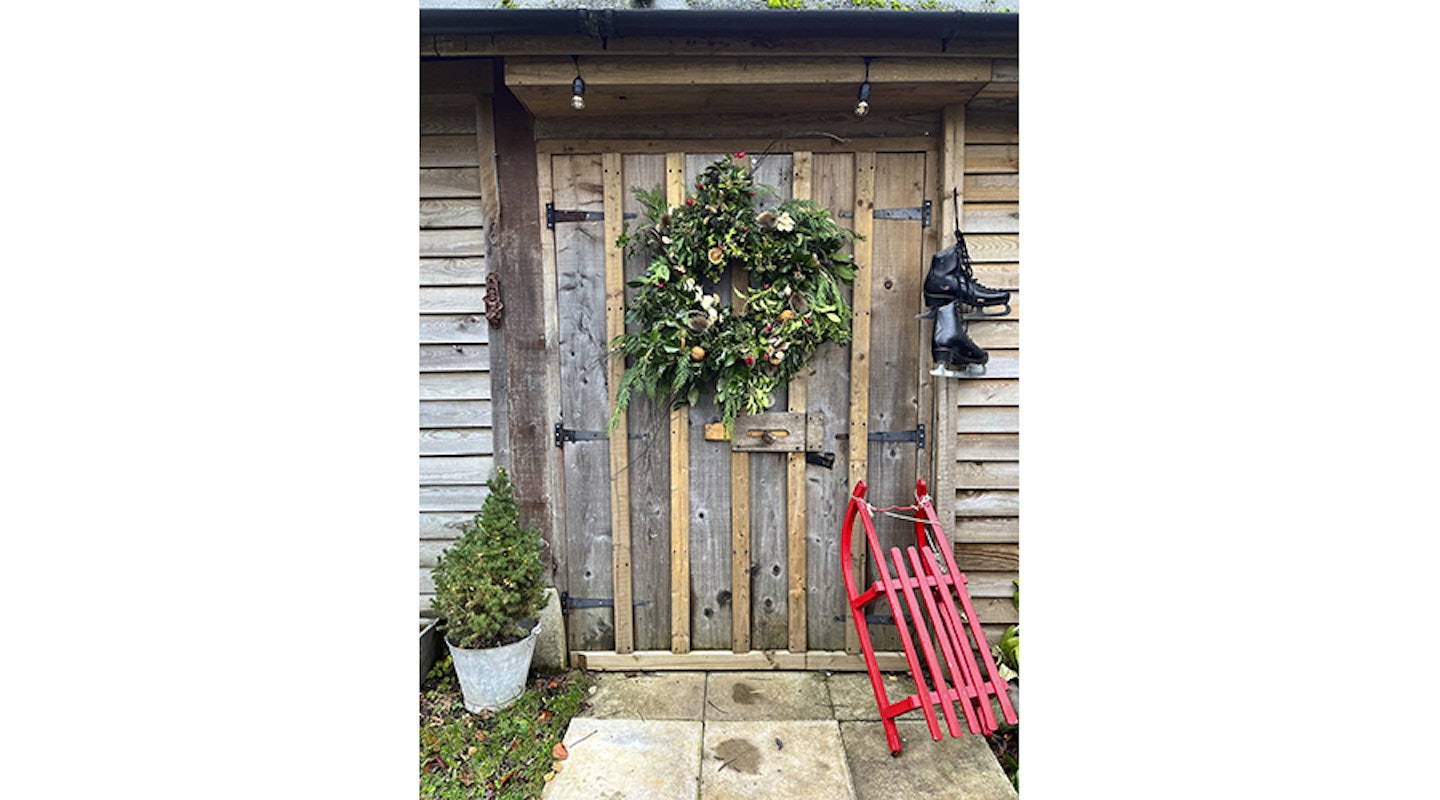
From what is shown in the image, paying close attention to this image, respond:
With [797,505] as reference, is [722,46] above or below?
above

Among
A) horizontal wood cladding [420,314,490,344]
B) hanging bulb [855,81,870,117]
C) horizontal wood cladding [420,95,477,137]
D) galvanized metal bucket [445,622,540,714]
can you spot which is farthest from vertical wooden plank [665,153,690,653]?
horizontal wood cladding [420,95,477,137]

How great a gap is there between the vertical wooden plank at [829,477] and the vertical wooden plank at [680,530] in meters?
0.60

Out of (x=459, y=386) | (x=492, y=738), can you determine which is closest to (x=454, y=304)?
(x=459, y=386)

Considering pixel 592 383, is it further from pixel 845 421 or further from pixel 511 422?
pixel 845 421

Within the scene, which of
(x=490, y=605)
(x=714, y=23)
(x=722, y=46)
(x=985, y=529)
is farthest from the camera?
(x=985, y=529)

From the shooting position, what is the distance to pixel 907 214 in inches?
107

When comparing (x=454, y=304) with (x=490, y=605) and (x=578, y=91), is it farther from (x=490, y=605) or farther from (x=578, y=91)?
(x=490, y=605)

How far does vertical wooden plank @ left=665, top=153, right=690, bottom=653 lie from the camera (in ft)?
9.21

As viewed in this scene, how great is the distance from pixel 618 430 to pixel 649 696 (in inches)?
49.6

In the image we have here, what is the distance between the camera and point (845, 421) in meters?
2.81

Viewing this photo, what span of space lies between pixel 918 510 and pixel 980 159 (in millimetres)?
1663

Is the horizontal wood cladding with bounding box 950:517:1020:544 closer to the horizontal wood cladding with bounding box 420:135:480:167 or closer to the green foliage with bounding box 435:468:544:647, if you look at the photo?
the green foliage with bounding box 435:468:544:647

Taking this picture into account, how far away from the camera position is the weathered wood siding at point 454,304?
2.66 meters
